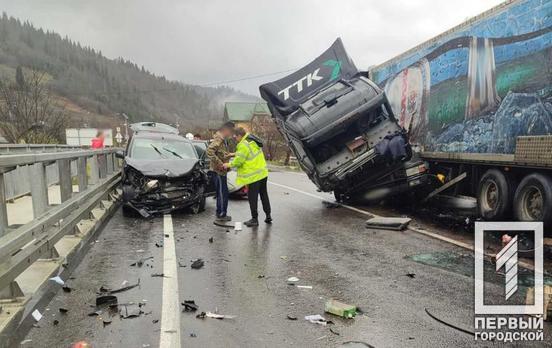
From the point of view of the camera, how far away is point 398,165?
949 centimetres

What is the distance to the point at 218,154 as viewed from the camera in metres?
8.80

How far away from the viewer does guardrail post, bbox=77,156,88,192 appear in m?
7.43

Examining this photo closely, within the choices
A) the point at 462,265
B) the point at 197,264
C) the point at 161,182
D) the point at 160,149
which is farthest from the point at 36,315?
the point at 160,149

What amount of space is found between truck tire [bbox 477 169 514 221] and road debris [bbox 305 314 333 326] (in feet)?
16.1

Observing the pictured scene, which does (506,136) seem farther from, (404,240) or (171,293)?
(171,293)

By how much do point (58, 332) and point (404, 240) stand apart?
4.96 metres

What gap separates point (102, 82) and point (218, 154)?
105 m

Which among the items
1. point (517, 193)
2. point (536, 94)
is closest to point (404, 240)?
point (517, 193)

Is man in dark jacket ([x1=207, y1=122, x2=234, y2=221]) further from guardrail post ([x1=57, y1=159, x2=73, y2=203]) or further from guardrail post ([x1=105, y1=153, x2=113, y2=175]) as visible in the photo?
guardrail post ([x1=105, y1=153, x2=113, y2=175])

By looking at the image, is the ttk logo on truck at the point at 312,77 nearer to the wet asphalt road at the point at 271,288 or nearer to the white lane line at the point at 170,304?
the wet asphalt road at the point at 271,288

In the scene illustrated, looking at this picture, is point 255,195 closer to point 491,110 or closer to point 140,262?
point 140,262

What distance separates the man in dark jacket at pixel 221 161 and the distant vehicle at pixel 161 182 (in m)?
0.73

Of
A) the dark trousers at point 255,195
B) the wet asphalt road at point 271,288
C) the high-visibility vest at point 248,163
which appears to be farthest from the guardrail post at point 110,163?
the dark trousers at point 255,195

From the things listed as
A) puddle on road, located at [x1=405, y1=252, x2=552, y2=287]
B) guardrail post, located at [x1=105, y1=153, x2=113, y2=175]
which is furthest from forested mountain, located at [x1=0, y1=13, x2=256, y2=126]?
puddle on road, located at [x1=405, y1=252, x2=552, y2=287]
